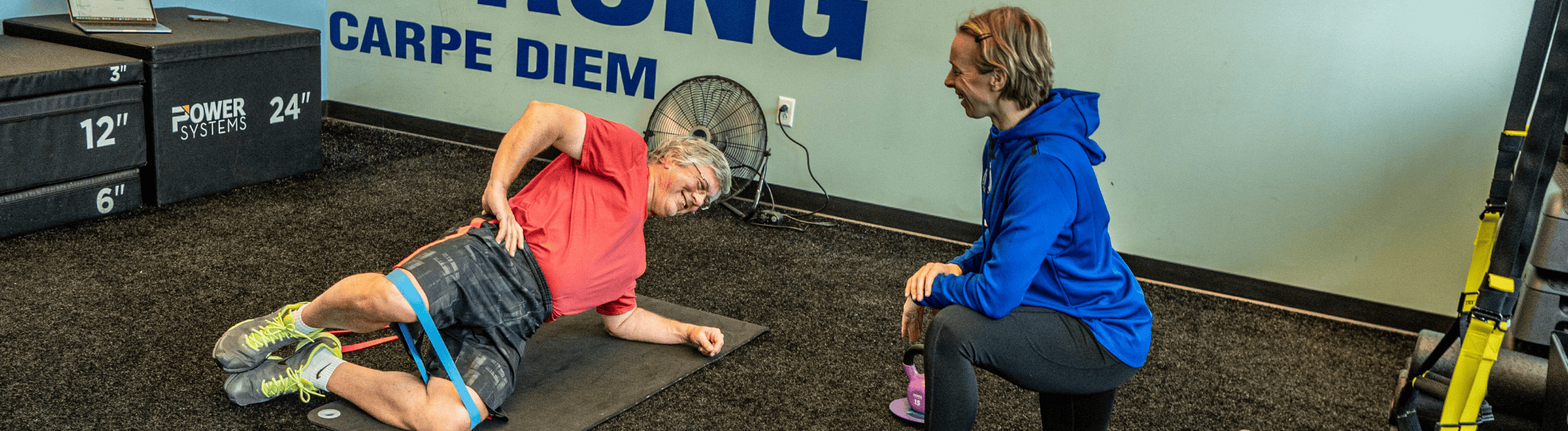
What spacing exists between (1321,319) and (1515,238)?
1598 mm

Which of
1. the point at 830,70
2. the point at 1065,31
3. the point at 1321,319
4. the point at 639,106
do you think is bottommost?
the point at 1321,319

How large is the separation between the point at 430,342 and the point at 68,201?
5.71 ft

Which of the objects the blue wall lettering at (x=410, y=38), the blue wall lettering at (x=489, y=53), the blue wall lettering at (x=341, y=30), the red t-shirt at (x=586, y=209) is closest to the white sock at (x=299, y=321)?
the red t-shirt at (x=586, y=209)

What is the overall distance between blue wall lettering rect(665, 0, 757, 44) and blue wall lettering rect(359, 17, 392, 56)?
52.3 inches

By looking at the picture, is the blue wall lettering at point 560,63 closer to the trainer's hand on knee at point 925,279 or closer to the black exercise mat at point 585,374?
the black exercise mat at point 585,374

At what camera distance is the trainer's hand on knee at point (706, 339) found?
8.02ft

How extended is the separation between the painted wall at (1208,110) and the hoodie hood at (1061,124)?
6.18 ft

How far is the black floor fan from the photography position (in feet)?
12.2

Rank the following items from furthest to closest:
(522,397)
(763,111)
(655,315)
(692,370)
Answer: (763,111), (655,315), (692,370), (522,397)

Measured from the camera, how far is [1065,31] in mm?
3436

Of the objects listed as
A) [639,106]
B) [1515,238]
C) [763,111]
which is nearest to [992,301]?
[1515,238]

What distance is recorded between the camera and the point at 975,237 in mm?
3723

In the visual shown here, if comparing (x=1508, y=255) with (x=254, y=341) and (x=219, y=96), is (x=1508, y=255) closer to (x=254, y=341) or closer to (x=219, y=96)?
(x=254, y=341)

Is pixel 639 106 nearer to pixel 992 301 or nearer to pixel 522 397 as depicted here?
pixel 522 397
